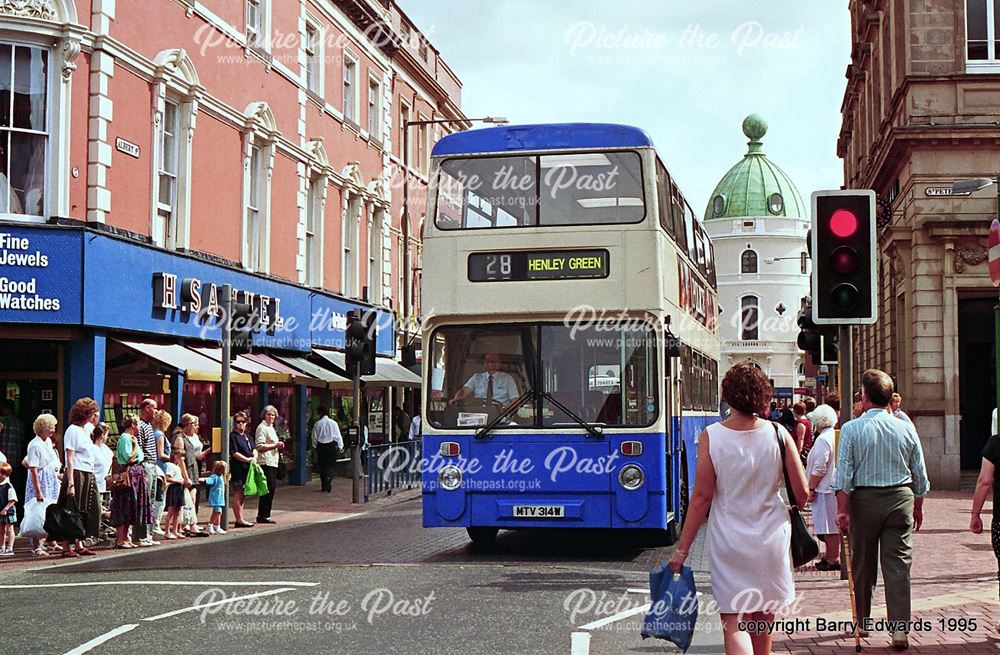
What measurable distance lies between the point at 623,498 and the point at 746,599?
7.27 metres

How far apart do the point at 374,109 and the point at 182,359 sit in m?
16.8

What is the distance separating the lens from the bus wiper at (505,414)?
13594 millimetres

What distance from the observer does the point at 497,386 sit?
13.7 m

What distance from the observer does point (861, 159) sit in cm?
4156

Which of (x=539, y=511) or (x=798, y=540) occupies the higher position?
(x=798, y=540)

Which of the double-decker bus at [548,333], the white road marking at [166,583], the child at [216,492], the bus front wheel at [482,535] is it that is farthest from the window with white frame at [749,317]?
the white road marking at [166,583]

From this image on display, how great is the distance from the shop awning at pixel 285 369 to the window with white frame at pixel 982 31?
15079 millimetres

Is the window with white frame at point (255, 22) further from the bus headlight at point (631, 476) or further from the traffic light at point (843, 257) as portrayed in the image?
the traffic light at point (843, 257)

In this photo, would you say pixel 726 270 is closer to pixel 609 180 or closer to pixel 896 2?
pixel 896 2

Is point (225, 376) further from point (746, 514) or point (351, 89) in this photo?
point (351, 89)

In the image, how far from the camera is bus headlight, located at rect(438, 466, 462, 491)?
13.7 metres

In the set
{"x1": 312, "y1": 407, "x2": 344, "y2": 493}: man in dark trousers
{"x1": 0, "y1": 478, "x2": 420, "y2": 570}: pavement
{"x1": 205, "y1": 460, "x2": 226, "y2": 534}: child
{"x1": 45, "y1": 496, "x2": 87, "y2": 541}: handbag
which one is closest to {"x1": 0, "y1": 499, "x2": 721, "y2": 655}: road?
{"x1": 45, "y1": 496, "x2": 87, "y2": 541}: handbag


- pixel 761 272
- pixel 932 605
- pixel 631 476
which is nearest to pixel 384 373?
pixel 631 476

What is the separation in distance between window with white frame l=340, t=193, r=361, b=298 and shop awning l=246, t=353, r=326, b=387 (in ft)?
23.1
